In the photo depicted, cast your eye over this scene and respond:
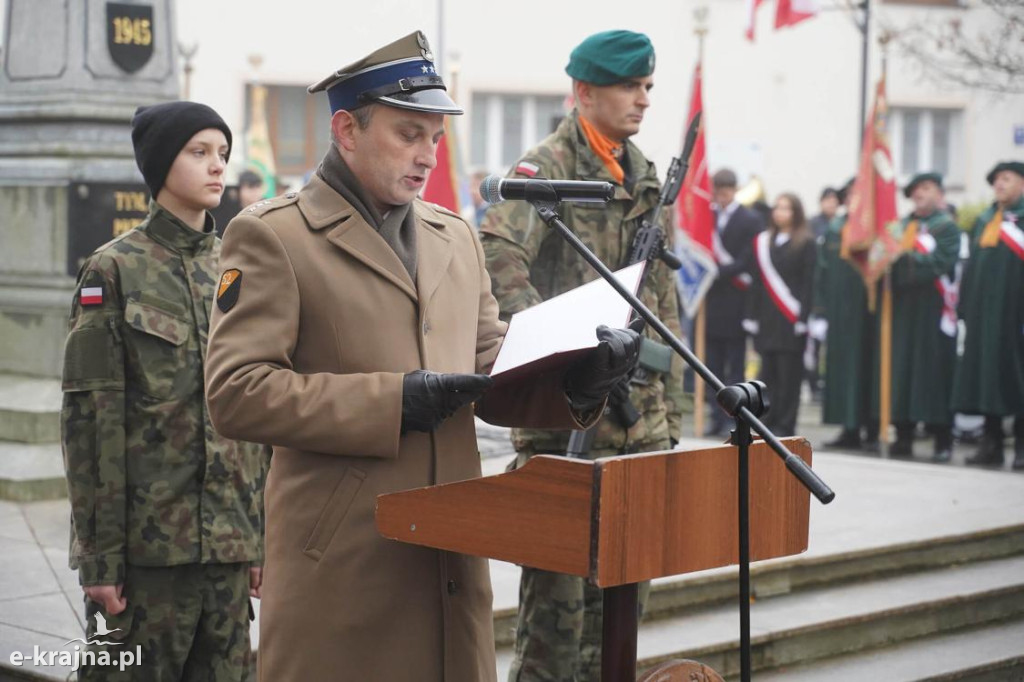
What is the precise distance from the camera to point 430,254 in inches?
124

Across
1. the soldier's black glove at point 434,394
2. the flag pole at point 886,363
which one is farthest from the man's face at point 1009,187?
the soldier's black glove at point 434,394

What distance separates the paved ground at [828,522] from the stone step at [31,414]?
457 mm

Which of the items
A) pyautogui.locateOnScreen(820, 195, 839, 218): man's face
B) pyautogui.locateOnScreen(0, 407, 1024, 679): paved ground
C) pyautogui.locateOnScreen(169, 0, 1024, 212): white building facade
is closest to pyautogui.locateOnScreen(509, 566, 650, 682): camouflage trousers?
pyautogui.locateOnScreen(0, 407, 1024, 679): paved ground

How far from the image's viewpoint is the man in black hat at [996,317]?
11.1 metres

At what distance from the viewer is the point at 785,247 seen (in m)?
12.6

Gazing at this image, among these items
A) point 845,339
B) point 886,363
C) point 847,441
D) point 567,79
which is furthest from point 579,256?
point 567,79

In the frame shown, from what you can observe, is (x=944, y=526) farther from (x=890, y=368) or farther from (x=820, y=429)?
(x=820, y=429)

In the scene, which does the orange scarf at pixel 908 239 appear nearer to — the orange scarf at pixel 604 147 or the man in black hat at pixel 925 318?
the man in black hat at pixel 925 318

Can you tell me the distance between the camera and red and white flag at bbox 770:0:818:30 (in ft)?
49.0

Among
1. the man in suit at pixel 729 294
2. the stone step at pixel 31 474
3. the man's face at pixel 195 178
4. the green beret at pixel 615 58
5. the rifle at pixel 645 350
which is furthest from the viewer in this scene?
the man in suit at pixel 729 294

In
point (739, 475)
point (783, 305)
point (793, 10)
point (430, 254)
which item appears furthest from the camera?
point (793, 10)

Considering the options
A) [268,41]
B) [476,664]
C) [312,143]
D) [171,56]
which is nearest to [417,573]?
[476,664]

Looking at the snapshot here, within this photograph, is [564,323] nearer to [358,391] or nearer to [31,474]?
[358,391]

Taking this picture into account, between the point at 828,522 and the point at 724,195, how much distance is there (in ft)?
21.0
